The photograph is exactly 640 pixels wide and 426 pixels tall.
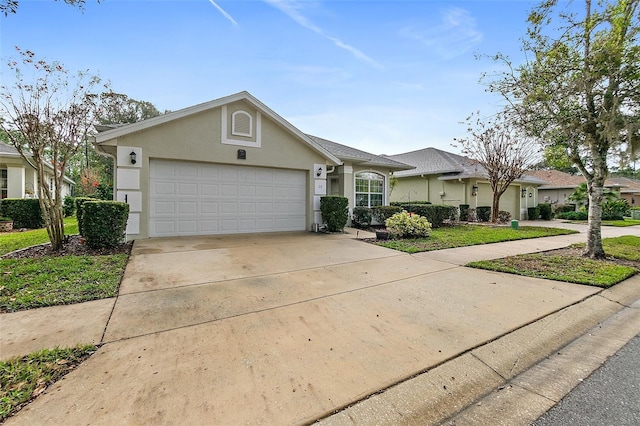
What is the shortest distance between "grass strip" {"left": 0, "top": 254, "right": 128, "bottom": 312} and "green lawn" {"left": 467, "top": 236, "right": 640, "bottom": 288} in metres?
6.90

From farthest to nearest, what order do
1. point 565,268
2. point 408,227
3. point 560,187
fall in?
point 560,187, point 408,227, point 565,268

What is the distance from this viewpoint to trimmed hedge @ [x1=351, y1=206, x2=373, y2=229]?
12.8 metres

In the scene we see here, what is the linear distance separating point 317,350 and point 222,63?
10423mm

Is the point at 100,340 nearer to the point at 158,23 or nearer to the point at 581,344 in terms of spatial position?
the point at 581,344

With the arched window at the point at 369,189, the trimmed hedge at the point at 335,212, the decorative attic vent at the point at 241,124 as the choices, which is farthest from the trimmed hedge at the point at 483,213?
the decorative attic vent at the point at 241,124

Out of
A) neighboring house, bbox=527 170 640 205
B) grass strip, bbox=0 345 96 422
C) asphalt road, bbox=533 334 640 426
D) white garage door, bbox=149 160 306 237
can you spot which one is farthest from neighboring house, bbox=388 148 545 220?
grass strip, bbox=0 345 96 422

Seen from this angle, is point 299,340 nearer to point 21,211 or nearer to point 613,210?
point 21,211

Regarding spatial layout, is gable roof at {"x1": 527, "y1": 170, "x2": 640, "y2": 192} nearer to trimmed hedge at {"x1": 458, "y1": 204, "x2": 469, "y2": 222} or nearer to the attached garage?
trimmed hedge at {"x1": 458, "y1": 204, "x2": 469, "y2": 222}

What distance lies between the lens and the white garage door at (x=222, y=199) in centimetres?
872

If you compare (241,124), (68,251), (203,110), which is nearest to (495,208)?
(241,124)

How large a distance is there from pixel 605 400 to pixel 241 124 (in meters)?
9.85

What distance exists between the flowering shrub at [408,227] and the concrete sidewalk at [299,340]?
4298 millimetres

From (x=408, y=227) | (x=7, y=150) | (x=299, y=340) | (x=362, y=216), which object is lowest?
(x=299, y=340)

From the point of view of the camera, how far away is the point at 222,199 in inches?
376
